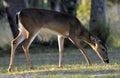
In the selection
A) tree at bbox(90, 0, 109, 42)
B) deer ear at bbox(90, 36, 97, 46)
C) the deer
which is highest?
the deer

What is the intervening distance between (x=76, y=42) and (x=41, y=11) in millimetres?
1417

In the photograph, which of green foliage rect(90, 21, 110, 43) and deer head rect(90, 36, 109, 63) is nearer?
deer head rect(90, 36, 109, 63)

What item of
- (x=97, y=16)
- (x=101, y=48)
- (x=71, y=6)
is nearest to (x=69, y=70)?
(x=101, y=48)

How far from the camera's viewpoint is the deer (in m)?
16.2

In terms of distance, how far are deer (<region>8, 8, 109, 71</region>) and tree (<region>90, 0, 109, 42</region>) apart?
277 inches

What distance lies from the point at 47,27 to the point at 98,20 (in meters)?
8.32

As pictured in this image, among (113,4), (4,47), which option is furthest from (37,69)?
(113,4)

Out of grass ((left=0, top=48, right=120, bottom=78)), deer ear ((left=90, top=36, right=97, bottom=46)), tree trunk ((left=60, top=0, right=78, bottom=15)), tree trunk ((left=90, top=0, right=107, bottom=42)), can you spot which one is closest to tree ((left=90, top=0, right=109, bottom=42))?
tree trunk ((left=90, top=0, right=107, bottom=42))

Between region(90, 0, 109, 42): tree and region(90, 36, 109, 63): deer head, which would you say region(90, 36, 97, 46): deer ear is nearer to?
region(90, 36, 109, 63): deer head

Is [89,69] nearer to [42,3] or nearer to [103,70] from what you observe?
[103,70]

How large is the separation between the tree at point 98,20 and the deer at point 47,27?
7.03 metres

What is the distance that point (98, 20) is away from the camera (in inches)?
969

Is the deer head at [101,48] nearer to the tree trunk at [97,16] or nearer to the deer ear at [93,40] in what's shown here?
the deer ear at [93,40]

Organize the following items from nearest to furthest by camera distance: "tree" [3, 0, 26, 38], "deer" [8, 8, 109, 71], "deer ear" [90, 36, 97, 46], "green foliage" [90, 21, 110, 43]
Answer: "deer" [8, 8, 109, 71]
"deer ear" [90, 36, 97, 46]
"tree" [3, 0, 26, 38]
"green foliage" [90, 21, 110, 43]
